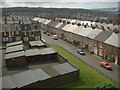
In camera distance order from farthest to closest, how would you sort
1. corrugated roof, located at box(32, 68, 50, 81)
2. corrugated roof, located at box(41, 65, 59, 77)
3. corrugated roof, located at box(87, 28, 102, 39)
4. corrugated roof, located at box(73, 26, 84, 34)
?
corrugated roof, located at box(73, 26, 84, 34), corrugated roof, located at box(87, 28, 102, 39), corrugated roof, located at box(41, 65, 59, 77), corrugated roof, located at box(32, 68, 50, 81)

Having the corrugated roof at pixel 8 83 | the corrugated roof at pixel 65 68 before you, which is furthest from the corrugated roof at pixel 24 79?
the corrugated roof at pixel 65 68

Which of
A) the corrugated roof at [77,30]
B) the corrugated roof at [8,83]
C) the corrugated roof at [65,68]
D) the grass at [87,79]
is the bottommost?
the grass at [87,79]

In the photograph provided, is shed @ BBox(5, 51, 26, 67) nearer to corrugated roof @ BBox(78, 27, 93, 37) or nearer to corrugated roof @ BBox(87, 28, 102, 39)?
corrugated roof @ BBox(87, 28, 102, 39)

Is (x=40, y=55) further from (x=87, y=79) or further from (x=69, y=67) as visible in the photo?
(x=87, y=79)

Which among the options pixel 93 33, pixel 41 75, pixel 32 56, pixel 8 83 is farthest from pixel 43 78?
pixel 93 33

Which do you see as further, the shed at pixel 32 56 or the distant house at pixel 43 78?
the shed at pixel 32 56

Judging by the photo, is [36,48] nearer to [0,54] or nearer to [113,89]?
[0,54]

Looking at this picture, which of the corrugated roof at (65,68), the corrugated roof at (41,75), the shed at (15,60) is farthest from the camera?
the shed at (15,60)

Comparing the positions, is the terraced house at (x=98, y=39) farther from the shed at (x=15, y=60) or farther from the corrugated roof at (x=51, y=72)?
the shed at (x=15, y=60)

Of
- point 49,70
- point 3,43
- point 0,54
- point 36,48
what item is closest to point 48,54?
point 36,48

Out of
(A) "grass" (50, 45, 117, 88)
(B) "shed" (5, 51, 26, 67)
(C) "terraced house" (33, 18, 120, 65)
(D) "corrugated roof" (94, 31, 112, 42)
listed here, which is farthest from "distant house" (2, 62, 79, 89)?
(D) "corrugated roof" (94, 31, 112, 42)
